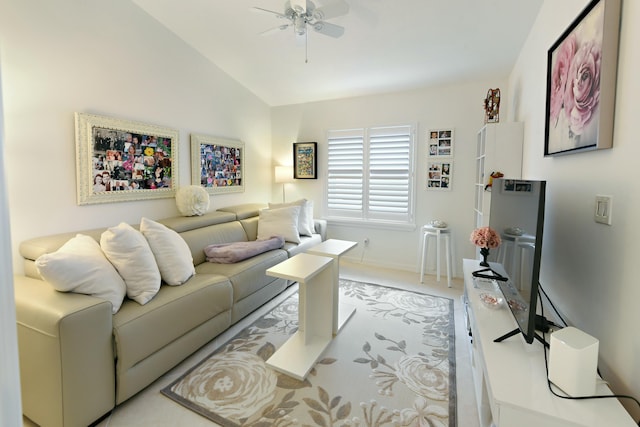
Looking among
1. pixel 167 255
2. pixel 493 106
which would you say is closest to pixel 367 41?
pixel 493 106

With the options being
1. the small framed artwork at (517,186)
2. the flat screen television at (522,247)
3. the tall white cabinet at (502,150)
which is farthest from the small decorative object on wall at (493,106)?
the small framed artwork at (517,186)

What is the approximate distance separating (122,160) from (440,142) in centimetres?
345

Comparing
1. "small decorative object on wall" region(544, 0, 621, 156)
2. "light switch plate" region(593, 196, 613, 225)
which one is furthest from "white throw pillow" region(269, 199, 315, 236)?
"light switch plate" region(593, 196, 613, 225)

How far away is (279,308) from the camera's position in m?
2.99

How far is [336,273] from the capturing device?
249 cm

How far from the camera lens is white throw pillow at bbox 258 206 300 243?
12.1ft

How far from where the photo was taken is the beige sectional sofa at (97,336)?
1.49 m

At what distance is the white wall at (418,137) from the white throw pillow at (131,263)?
2.94 m

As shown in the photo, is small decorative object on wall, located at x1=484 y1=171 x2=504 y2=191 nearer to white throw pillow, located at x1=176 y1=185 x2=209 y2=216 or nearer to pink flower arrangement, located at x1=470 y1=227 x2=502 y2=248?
pink flower arrangement, located at x1=470 y1=227 x2=502 y2=248

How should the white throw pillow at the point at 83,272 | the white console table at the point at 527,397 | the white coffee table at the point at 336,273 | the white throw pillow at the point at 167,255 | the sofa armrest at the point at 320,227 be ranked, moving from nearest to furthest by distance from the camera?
1. the white console table at the point at 527,397
2. the white throw pillow at the point at 83,272
3. the white throw pillow at the point at 167,255
4. the white coffee table at the point at 336,273
5. the sofa armrest at the point at 320,227

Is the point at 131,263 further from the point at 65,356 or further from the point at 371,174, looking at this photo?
the point at 371,174

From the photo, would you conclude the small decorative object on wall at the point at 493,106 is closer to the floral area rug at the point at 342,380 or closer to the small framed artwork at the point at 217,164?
the floral area rug at the point at 342,380

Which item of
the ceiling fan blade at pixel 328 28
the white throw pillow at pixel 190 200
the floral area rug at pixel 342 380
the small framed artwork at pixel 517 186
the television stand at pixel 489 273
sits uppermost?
the ceiling fan blade at pixel 328 28

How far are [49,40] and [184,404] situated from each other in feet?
8.89
